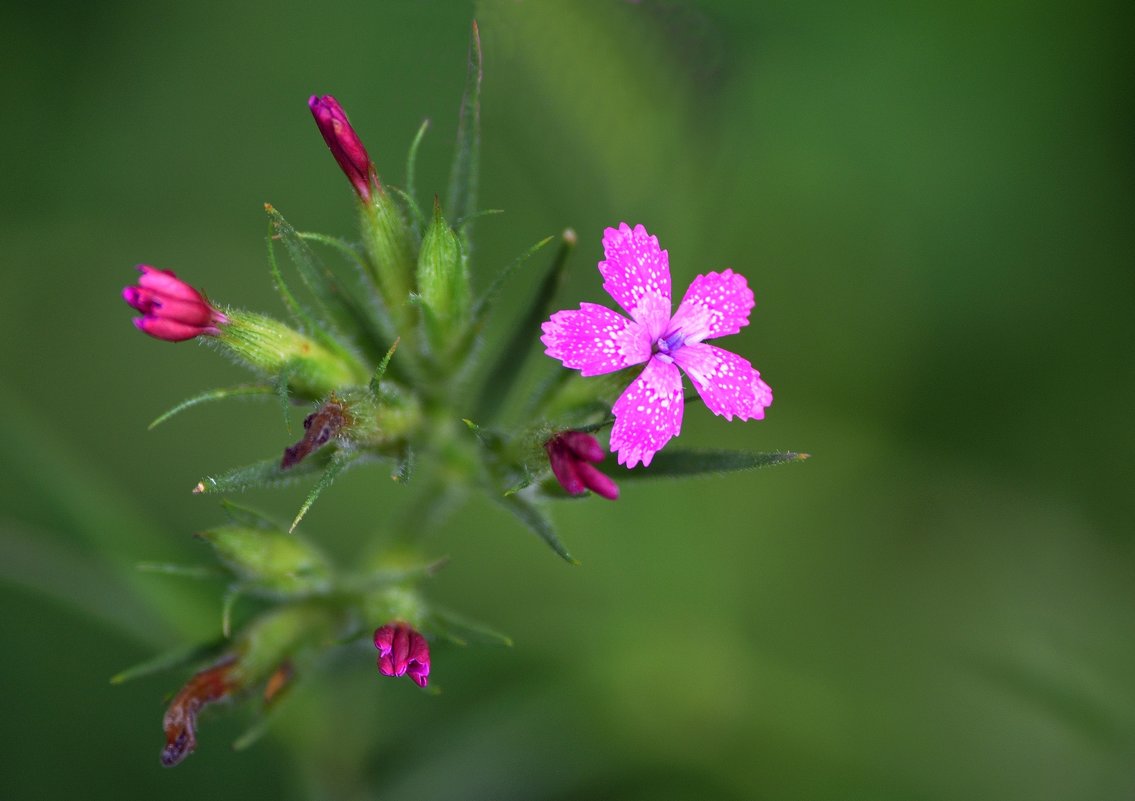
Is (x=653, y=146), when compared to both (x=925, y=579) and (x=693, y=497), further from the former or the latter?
(x=925, y=579)

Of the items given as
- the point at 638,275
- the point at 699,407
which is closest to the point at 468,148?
the point at 638,275

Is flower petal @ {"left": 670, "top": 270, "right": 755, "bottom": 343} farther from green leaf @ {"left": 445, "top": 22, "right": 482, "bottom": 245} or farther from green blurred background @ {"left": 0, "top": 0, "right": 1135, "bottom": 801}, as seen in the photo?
green blurred background @ {"left": 0, "top": 0, "right": 1135, "bottom": 801}

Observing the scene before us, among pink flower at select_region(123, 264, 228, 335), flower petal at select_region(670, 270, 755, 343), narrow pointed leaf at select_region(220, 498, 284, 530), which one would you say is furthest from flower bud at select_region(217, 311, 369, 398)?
flower petal at select_region(670, 270, 755, 343)

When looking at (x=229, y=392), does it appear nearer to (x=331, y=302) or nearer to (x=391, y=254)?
(x=331, y=302)

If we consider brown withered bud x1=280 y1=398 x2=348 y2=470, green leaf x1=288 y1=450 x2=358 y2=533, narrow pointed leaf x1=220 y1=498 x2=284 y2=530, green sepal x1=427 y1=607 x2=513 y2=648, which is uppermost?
brown withered bud x1=280 y1=398 x2=348 y2=470

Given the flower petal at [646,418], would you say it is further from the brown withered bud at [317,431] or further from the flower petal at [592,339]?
the brown withered bud at [317,431]
